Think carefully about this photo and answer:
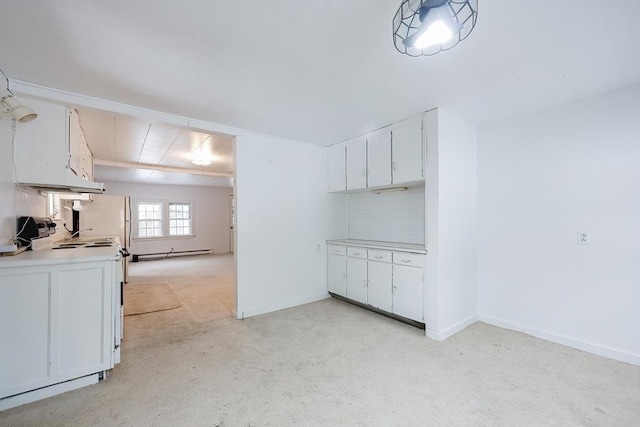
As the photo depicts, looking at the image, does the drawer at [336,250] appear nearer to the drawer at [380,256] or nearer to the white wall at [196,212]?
the drawer at [380,256]

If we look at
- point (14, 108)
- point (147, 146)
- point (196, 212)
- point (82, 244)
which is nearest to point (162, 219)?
point (196, 212)

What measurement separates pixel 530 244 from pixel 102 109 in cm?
462

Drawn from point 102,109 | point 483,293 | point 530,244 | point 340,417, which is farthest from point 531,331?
point 102,109

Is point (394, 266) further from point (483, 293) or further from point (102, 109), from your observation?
point (102, 109)

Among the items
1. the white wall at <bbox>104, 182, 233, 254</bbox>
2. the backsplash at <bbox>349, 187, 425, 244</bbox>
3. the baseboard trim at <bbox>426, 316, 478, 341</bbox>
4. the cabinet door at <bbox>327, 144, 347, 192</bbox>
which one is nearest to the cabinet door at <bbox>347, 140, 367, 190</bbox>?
the cabinet door at <bbox>327, 144, 347, 192</bbox>

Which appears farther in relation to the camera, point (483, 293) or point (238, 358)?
point (483, 293)

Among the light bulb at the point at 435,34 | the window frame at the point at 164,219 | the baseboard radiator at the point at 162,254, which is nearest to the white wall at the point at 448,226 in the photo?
the light bulb at the point at 435,34

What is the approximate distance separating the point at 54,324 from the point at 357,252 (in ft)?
10.1

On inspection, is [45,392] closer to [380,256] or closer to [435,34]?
[380,256]

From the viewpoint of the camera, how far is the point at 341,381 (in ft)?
7.00

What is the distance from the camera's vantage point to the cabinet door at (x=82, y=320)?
2.00m

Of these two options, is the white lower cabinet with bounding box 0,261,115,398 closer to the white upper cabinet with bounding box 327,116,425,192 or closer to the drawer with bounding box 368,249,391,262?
the drawer with bounding box 368,249,391,262

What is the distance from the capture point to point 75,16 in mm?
1578

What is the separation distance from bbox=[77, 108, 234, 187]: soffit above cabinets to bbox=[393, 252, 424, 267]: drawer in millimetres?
2608
